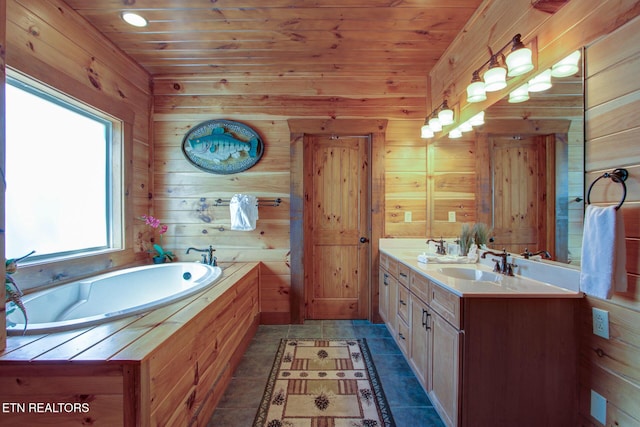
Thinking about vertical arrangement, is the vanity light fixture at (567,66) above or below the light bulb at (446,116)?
below

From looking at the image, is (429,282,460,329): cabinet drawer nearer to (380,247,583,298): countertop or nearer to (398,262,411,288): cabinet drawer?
(380,247,583,298): countertop

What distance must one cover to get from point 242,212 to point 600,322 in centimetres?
251

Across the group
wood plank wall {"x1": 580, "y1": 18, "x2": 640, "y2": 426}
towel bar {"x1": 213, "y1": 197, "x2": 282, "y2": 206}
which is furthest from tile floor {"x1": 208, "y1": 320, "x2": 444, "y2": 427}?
towel bar {"x1": 213, "y1": 197, "x2": 282, "y2": 206}

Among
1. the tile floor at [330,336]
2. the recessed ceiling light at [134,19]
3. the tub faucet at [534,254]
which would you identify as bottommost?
the tile floor at [330,336]

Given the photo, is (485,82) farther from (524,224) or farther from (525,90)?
(524,224)

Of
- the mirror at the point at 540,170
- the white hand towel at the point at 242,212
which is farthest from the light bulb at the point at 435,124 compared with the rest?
the white hand towel at the point at 242,212

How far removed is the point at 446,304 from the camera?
4.43 ft

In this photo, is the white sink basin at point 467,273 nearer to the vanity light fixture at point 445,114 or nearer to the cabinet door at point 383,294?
the cabinet door at point 383,294

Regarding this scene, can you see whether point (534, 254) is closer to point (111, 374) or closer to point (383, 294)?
point (383, 294)

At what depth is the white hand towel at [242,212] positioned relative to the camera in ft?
8.42

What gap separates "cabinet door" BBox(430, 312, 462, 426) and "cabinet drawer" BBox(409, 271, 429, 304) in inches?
5.6

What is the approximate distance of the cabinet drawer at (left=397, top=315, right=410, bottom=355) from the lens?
6.17ft

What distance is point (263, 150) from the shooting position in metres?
2.71

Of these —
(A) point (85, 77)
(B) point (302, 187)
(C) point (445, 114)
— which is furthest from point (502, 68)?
(A) point (85, 77)
